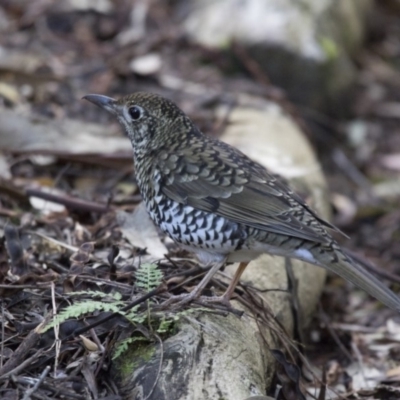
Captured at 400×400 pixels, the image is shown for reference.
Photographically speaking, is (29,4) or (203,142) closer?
(203,142)

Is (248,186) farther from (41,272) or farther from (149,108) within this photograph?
(41,272)

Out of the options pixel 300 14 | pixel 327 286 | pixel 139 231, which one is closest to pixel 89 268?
pixel 139 231

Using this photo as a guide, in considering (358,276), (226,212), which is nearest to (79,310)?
(226,212)

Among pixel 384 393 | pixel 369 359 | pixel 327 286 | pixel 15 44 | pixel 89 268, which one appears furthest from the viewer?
pixel 15 44


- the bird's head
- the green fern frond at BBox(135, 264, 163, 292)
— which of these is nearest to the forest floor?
the green fern frond at BBox(135, 264, 163, 292)

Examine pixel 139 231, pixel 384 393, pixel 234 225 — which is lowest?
pixel 384 393

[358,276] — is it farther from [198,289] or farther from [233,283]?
[198,289]
